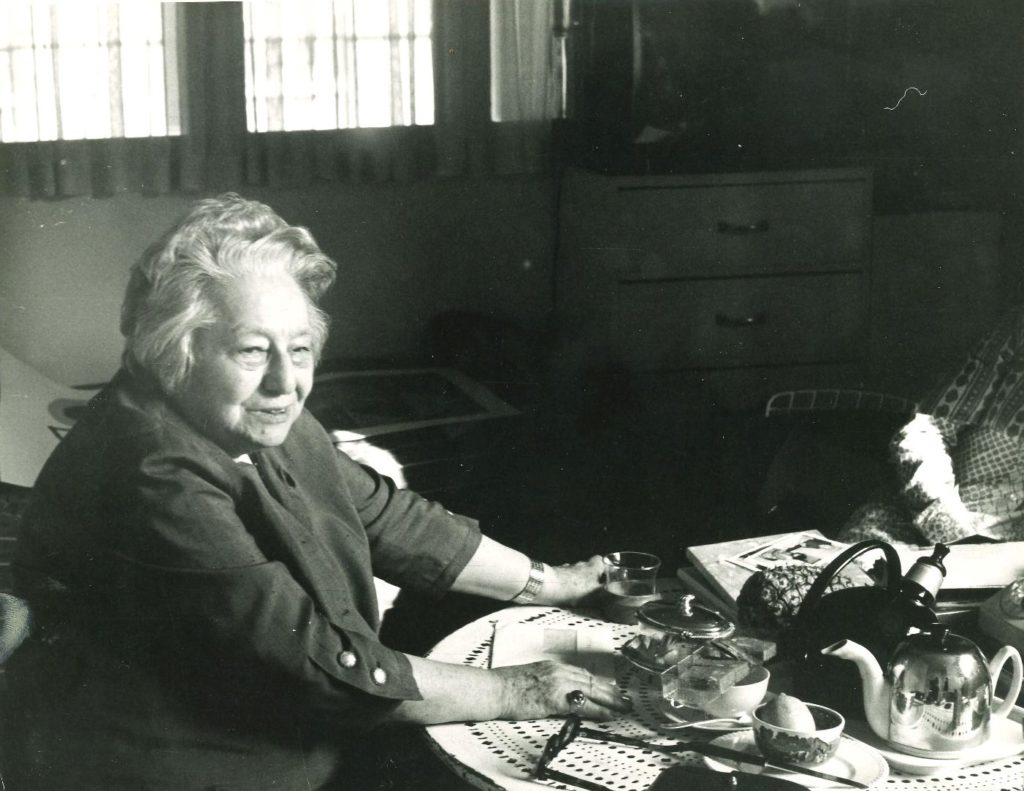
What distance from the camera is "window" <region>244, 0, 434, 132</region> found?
210 centimetres

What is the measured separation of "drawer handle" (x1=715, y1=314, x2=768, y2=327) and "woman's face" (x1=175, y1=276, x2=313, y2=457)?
1.73 metres

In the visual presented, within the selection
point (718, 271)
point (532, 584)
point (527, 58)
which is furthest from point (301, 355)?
point (718, 271)

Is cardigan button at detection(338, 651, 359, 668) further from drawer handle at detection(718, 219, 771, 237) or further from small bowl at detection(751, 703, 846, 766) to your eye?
drawer handle at detection(718, 219, 771, 237)

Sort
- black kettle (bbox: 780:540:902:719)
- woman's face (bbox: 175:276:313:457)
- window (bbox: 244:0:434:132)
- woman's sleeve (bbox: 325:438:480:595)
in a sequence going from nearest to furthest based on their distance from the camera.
A: black kettle (bbox: 780:540:902:719)
woman's face (bbox: 175:276:313:457)
woman's sleeve (bbox: 325:438:480:595)
window (bbox: 244:0:434:132)

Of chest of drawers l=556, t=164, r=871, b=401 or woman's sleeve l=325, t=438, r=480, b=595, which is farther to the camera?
chest of drawers l=556, t=164, r=871, b=401

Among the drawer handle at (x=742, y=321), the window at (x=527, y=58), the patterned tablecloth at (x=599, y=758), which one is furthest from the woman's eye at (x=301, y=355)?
the drawer handle at (x=742, y=321)

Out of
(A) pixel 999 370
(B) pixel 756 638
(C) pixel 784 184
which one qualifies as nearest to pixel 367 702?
(B) pixel 756 638

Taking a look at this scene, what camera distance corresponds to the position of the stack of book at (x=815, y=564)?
5.11ft

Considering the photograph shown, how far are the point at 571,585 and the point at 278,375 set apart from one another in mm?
572

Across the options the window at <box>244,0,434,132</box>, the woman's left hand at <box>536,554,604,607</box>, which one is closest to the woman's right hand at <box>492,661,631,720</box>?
the woman's left hand at <box>536,554,604,607</box>

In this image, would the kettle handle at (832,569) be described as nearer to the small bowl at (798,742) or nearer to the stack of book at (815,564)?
the small bowl at (798,742)

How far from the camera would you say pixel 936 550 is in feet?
4.36

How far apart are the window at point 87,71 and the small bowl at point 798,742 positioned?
1366mm

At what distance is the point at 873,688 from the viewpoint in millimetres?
1208
